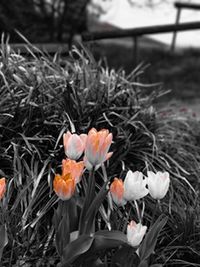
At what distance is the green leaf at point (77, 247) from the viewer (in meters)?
2.10

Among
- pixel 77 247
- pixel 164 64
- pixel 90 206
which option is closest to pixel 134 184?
pixel 90 206

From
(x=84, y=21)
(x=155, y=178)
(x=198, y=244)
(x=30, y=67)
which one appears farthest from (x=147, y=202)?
(x=84, y=21)

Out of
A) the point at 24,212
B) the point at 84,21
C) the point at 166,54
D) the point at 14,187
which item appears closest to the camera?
the point at 24,212

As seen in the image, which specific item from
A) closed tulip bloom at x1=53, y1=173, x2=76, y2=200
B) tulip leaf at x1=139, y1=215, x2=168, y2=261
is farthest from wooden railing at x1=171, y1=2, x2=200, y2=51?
closed tulip bloom at x1=53, y1=173, x2=76, y2=200

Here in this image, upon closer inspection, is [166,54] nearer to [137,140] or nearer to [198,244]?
[137,140]

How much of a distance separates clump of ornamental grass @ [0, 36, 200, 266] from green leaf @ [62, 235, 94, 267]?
36cm

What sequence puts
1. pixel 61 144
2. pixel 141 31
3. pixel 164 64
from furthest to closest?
pixel 164 64
pixel 141 31
pixel 61 144

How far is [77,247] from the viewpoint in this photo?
83.0 inches

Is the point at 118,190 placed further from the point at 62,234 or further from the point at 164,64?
the point at 164,64

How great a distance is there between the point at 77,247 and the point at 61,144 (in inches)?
45.0

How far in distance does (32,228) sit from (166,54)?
806cm

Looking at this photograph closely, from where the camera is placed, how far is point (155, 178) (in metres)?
2.18

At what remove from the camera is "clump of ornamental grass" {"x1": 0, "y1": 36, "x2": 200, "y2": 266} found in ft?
8.83

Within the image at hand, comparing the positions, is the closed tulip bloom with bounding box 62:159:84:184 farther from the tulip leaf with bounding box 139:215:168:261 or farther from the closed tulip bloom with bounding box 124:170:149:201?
the tulip leaf with bounding box 139:215:168:261
